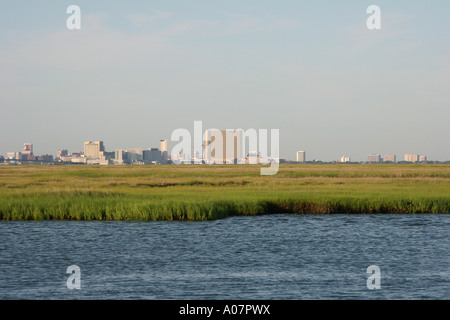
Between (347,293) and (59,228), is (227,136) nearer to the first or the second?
(59,228)

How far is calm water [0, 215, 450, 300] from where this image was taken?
17.7 metres

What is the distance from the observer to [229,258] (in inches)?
911

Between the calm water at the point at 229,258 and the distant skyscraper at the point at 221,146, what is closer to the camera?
the calm water at the point at 229,258

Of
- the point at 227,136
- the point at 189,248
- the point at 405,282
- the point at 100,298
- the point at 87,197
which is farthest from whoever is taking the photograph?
the point at 227,136

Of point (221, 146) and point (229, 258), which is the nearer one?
point (229, 258)

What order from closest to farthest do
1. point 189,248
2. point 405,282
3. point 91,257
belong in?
point 405,282
point 91,257
point 189,248

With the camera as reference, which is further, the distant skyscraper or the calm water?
the distant skyscraper

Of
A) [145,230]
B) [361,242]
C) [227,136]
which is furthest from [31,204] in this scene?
[227,136]

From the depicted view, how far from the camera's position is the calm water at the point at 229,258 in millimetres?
17719

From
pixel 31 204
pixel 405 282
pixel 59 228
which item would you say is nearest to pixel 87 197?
pixel 31 204

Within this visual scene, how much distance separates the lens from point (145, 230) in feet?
101
